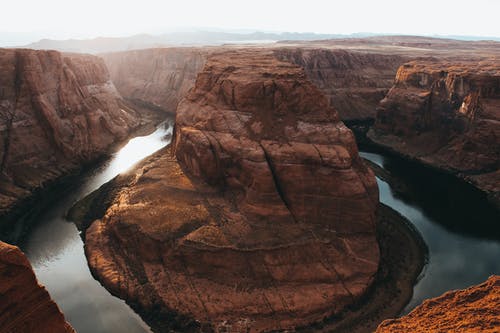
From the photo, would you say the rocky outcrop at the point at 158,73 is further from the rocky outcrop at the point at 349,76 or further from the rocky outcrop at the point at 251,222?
the rocky outcrop at the point at 251,222

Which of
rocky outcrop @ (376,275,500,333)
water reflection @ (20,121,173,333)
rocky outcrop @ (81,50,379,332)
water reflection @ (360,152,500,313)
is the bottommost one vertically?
water reflection @ (20,121,173,333)

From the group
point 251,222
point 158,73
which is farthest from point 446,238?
point 158,73

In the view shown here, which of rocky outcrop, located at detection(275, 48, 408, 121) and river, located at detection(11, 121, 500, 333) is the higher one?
rocky outcrop, located at detection(275, 48, 408, 121)

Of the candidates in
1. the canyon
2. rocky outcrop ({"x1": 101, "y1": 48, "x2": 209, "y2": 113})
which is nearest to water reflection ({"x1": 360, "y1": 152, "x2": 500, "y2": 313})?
the canyon

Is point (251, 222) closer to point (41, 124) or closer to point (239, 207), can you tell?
point (239, 207)

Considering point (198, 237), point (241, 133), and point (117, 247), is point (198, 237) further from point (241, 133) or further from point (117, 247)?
point (241, 133)

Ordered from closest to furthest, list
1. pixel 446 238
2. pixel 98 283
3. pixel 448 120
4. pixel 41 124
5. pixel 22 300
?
pixel 22 300 → pixel 98 283 → pixel 446 238 → pixel 41 124 → pixel 448 120

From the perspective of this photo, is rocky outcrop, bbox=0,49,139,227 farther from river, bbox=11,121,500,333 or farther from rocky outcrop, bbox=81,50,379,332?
rocky outcrop, bbox=81,50,379,332
